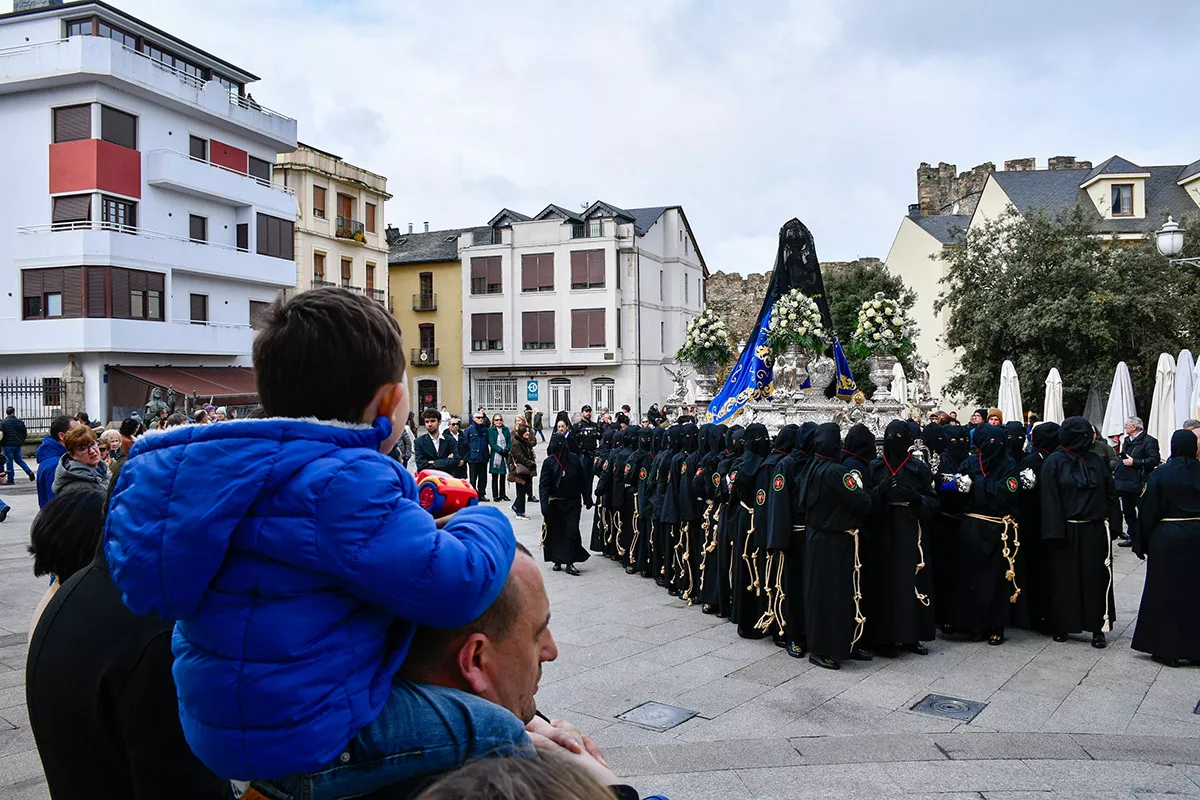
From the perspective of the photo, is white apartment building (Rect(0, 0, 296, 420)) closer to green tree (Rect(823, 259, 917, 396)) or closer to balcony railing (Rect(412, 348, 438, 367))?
balcony railing (Rect(412, 348, 438, 367))

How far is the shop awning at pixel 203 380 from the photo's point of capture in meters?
32.3

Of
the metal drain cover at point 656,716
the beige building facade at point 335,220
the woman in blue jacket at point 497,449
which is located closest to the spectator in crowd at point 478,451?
the woman in blue jacket at point 497,449

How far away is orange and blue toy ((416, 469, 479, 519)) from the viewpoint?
2.06m

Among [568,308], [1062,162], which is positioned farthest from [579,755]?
[1062,162]

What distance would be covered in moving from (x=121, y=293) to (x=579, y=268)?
78.4ft

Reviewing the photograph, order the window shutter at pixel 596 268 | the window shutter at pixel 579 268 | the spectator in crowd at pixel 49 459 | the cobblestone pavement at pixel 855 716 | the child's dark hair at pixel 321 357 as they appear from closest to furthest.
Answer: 1. the child's dark hair at pixel 321 357
2. the cobblestone pavement at pixel 855 716
3. the spectator in crowd at pixel 49 459
4. the window shutter at pixel 596 268
5. the window shutter at pixel 579 268

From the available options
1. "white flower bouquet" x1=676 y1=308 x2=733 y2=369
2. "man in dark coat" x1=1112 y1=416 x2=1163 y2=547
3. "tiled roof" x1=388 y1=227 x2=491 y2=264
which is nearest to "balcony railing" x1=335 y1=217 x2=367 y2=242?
"tiled roof" x1=388 y1=227 x2=491 y2=264

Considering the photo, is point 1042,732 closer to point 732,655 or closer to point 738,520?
point 732,655

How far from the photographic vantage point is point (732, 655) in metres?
8.27

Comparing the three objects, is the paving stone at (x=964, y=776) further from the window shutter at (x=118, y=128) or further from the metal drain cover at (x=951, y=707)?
the window shutter at (x=118, y=128)

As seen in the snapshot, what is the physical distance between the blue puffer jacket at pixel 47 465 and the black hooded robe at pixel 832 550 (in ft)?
27.0

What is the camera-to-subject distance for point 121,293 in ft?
103

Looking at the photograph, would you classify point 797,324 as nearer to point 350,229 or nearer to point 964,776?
point 964,776

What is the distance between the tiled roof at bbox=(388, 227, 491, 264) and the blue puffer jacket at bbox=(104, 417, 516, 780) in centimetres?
5123
